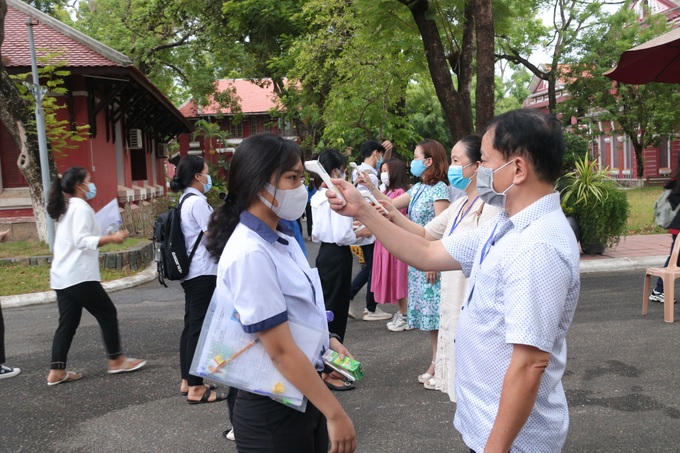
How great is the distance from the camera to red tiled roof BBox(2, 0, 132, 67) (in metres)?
13.8

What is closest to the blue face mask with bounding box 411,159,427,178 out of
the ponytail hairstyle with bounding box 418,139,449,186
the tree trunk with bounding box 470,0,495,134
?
the ponytail hairstyle with bounding box 418,139,449,186

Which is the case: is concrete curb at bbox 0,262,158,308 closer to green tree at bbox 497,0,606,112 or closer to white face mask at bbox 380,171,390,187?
white face mask at bbox 380,171,390,187

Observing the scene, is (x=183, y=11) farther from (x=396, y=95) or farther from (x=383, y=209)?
(x=383, y=209)

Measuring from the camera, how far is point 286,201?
7.75 feet

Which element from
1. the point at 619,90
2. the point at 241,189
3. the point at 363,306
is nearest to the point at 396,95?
the point at 363,306

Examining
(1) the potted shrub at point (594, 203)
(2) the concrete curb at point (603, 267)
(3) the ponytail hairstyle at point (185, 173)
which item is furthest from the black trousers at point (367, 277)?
(1) the potted shrub at point (594, 203)

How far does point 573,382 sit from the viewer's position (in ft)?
16.9

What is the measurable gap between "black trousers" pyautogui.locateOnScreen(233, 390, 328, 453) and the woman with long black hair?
2648 mm

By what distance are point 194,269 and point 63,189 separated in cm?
149

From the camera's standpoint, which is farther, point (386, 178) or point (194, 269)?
point (386, 178)

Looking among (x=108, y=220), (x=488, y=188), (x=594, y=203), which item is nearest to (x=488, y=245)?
(x=488, y=188)

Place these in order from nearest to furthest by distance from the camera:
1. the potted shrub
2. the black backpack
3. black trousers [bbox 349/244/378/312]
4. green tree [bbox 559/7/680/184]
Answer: the black backpack < black trousers [bbox 349/244/378/312] < the potted shrub < green tree [bbox 559/7/680/184]

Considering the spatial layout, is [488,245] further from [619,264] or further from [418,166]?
[619,264]

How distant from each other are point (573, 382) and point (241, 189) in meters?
3.83
